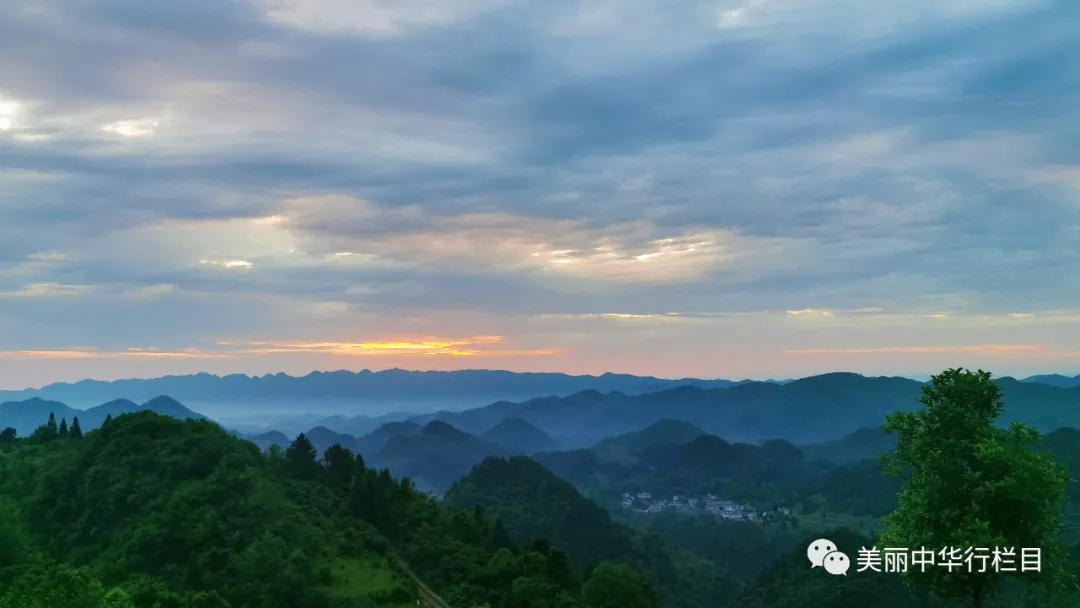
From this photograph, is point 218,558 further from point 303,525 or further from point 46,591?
point 46,591

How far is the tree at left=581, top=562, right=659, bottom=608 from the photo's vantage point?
185 ft

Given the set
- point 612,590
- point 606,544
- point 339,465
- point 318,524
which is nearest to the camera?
point 612,590

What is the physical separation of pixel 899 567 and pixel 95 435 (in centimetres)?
7911

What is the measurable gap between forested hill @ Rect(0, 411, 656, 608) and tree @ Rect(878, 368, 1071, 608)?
3661 centimetres

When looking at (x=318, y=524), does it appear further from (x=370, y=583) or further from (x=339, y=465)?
(x=339, y=465)

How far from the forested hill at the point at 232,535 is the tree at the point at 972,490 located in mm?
36610

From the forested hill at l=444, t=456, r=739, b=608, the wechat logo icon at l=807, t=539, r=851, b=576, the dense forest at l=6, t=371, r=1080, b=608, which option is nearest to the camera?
the dense forest at l=6, t=371, r=1080, b=608

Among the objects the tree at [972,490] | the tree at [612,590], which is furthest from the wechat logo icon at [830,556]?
the tree at [612,590]

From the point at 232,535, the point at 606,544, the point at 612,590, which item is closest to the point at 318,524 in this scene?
the point at 232,535

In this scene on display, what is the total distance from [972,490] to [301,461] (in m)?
80.7

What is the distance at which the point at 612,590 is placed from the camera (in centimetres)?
5647

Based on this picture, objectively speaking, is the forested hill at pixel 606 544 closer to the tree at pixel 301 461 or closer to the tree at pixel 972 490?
the tree at pixel 301 461

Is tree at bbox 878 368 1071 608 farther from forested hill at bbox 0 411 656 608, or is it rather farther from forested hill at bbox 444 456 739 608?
forested hill at bbox 444 456 739 608

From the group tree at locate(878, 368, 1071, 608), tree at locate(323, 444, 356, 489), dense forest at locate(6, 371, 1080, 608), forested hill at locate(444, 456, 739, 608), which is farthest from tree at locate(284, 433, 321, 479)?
tree at locate(878, 368, 1071, 608)
